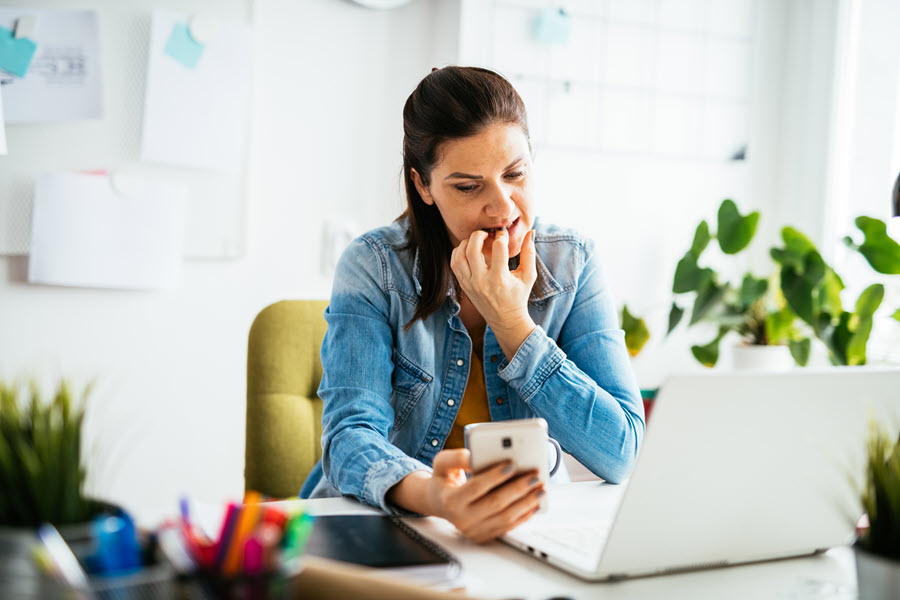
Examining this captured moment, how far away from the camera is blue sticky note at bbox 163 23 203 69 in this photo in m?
1.81

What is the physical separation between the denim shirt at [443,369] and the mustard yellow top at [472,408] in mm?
19

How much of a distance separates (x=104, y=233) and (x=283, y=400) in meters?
0.72

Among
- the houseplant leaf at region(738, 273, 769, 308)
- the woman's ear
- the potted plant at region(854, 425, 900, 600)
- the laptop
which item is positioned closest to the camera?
the potted plant at region(854, 425, 900, 600)

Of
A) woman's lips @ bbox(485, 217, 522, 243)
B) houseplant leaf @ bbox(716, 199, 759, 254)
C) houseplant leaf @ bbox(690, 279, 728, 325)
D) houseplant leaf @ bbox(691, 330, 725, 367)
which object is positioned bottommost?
houseplant leaf @ bbox(691, 330, 725, 367)

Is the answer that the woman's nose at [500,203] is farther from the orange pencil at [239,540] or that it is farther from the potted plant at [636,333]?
the potted plant at [636,333]

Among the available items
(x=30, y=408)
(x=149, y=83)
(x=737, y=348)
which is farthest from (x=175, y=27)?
(x=737, y=348)

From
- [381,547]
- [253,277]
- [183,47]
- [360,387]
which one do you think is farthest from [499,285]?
[183,47]

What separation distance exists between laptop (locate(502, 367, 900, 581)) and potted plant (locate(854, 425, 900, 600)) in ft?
0.16

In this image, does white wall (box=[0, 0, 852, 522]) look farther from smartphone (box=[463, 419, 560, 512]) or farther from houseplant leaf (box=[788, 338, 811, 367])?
smartphone (box=[463, 419, 560, 512])

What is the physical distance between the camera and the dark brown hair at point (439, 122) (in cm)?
122

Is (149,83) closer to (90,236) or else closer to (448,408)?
(90,236)

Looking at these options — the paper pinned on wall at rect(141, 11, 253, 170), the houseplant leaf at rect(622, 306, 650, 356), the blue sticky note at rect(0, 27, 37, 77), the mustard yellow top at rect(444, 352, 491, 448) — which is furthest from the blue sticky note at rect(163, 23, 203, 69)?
the houseplant leaf at rect(622, 306, 650, 356)

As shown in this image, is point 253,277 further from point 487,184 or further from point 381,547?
point 381,547

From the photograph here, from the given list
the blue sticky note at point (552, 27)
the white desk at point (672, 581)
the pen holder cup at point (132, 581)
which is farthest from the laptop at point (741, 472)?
the blue sticky note at point (552, 27)
